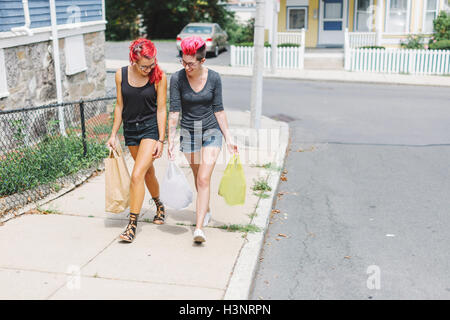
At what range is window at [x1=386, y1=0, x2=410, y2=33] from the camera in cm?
2552

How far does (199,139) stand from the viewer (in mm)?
5402

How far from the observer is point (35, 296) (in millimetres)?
4262

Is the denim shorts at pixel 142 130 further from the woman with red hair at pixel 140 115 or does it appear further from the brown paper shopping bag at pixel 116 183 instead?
the brown paper shopping bag at pixel 116 183

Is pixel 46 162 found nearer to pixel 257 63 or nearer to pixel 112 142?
pixel 112 142

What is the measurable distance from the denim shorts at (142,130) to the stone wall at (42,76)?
4291mm

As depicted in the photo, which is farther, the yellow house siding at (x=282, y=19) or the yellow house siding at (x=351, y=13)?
the yellow house siding at (x=282, y=19)

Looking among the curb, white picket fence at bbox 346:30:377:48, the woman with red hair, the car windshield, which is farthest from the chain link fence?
white picket fence at bbox 346:30:377:48

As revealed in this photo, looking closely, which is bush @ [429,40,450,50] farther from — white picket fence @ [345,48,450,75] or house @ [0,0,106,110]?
house @ [0,0,106,110]

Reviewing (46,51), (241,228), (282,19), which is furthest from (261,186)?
(282,19)

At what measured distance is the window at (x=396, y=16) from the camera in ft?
83.7

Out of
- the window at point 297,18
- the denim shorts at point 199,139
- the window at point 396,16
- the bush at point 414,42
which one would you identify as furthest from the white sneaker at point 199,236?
the window at point 297,18

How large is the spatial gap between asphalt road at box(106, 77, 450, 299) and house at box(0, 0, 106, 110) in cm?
456

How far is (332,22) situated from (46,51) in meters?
20.0

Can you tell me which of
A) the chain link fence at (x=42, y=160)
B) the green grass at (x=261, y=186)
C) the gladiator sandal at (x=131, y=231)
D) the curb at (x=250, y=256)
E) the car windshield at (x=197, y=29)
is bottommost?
the curb at (x=250, y=256)
